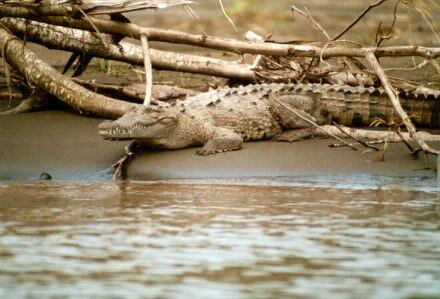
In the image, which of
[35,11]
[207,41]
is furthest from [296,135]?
[35,11]

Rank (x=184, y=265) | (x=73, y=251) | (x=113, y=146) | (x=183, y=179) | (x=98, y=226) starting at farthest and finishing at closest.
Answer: (x=113, y=146) < (x=183, y=179) < (x=98, y=226) < (x=73, y=251) < (x=184, y=265)

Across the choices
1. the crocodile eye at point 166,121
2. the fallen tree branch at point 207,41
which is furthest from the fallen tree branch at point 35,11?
the crocodile eye at point 166,121

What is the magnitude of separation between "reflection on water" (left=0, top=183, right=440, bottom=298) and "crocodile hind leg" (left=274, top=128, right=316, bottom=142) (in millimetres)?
1540

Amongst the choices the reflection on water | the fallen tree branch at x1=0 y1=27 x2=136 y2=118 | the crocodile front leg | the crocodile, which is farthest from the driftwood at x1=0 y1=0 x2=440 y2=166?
the reflection on water

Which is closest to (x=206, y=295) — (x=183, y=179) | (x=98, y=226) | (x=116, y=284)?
(x=116, y=284)

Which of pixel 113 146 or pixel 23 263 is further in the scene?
pixel 113 146

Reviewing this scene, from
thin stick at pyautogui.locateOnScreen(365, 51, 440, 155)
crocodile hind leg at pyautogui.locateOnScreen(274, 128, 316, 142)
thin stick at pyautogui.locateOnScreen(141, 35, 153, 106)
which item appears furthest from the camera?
crocodile hind leg at pyautogui.locateOnScreen(274, 128, 316, 142)

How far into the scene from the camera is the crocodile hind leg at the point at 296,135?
27.6 ft

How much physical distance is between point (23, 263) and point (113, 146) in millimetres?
3511

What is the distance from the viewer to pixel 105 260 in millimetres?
4637

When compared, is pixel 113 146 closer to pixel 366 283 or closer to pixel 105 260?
pixel 105 260

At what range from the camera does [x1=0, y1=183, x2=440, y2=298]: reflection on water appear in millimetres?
4164

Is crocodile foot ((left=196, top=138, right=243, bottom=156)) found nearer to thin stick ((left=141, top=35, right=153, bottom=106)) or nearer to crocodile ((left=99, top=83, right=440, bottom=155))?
crocodile ((left=99, top=83, right=440, bottom=155))

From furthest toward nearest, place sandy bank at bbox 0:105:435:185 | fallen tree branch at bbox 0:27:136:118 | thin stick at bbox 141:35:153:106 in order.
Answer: fallen tree branch at bbox 0:27:136:118 → thin stick at bbox 141:35:153:106 → sandy bank at bbox 0:105:435:185
